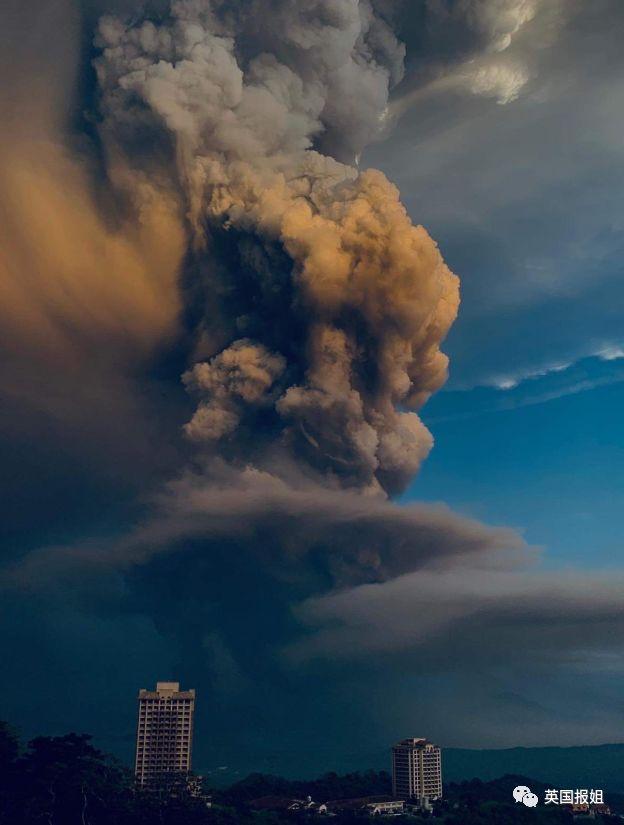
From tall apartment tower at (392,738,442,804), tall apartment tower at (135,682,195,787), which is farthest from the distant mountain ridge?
tall apartment tower at (135,682,195,787)

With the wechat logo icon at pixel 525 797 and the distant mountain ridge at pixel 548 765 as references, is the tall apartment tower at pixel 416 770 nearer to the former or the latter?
the wechat logo icon at pixel 525 797

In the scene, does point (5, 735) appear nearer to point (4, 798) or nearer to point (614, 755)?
point (4, 798)

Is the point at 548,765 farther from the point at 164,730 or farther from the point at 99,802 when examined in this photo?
the point at 99,802

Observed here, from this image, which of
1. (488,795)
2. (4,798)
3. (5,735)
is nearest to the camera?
(4,798)

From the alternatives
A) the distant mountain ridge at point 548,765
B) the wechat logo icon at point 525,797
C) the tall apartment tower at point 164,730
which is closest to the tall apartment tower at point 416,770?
the wechat logo icon at point 525,797

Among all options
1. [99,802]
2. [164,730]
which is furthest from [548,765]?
[99,802]

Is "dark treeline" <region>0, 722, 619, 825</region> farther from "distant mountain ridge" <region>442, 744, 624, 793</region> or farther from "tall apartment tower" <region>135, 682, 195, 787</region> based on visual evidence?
"distant mountain ridge" <region>442, 744, 624, 793</region>

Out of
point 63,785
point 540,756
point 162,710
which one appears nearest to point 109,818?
point 63,785
